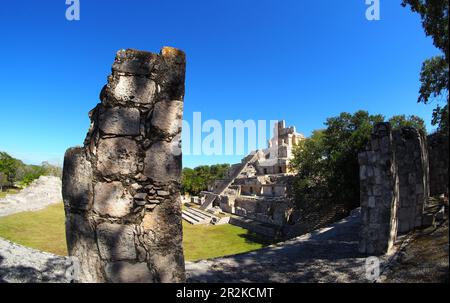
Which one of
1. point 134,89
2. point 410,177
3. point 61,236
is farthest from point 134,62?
point 61,236

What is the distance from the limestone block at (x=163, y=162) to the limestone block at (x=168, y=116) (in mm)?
168

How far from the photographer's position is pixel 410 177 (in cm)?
823

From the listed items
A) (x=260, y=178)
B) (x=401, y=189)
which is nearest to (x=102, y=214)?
(x=401, y=189)

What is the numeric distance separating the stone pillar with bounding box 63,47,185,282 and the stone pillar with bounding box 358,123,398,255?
216 inches

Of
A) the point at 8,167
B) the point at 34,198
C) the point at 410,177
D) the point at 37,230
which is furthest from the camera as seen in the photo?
the point at 8,167

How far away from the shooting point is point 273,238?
19.7 metres

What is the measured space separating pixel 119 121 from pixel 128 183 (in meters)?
0.72

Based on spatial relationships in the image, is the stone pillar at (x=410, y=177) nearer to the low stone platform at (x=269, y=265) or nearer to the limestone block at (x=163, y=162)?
the low stone platform at (x=269, y=265)

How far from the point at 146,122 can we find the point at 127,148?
0.38 meters

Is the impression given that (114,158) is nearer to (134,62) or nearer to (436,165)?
(134,62)

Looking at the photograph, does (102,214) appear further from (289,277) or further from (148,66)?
(289,277)

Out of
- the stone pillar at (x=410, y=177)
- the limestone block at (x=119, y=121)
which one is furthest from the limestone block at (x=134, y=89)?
the stone pillar at (x=410, y=177)

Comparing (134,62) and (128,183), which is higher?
(134,62)
